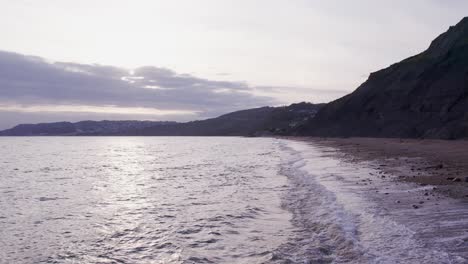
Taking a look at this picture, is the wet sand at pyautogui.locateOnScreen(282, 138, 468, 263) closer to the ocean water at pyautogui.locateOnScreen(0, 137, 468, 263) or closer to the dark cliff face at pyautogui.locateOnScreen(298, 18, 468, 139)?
the ocean water at pyautogui.locateOnScreen(0, 137, 468, 263)

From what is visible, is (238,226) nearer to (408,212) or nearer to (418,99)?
(408,212)

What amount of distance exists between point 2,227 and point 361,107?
93828mm

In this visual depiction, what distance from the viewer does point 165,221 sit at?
50.5ft

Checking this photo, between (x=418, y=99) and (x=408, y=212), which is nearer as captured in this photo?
(x=408, y=212)

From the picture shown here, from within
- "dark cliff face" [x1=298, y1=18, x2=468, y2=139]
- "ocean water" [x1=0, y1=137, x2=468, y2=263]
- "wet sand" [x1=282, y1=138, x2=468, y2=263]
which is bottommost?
"ocean water" [x1=0, y1=137, x2=468, y2=263]

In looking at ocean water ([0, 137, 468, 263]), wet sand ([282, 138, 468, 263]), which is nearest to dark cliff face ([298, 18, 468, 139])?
wet sand ([282, 138, 468, 263])

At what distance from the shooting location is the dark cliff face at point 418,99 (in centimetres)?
7100

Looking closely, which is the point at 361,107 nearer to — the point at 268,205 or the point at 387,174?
the point at 387,174

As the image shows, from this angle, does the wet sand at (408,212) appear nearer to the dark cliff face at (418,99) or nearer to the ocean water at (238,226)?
the ocean water at (238,226)

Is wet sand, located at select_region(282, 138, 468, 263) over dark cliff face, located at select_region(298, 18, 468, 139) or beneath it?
beneath

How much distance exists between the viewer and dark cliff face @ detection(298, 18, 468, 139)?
71000mm

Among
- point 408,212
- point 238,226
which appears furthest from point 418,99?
point 238,226

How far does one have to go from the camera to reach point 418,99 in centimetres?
8231

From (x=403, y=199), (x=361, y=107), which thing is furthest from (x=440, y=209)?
(x=361, y=107)
